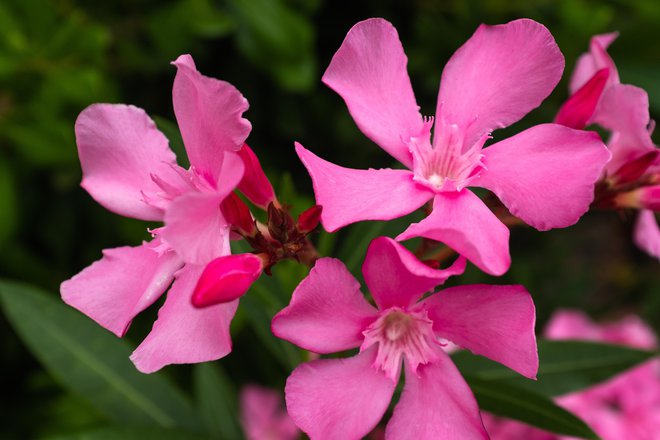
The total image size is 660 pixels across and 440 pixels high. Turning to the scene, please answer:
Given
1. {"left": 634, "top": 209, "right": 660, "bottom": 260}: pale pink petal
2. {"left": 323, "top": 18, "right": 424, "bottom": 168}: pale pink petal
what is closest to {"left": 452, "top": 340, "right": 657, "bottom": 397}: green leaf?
{"left": 634, "top": 209, "right": 660, "bottom": 260}: pale pink petal

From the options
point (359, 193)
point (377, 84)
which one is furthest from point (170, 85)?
point (359, 193)

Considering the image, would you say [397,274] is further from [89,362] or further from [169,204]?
[89,362]

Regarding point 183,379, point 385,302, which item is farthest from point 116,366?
point 385,302

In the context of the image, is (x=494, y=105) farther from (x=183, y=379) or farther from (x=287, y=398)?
(x=183, y=379)

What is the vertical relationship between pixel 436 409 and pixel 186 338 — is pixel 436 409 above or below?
below

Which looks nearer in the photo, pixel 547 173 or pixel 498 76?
pixel 547 173

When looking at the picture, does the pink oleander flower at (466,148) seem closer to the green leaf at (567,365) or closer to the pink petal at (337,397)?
the pink petal at (337,397)
